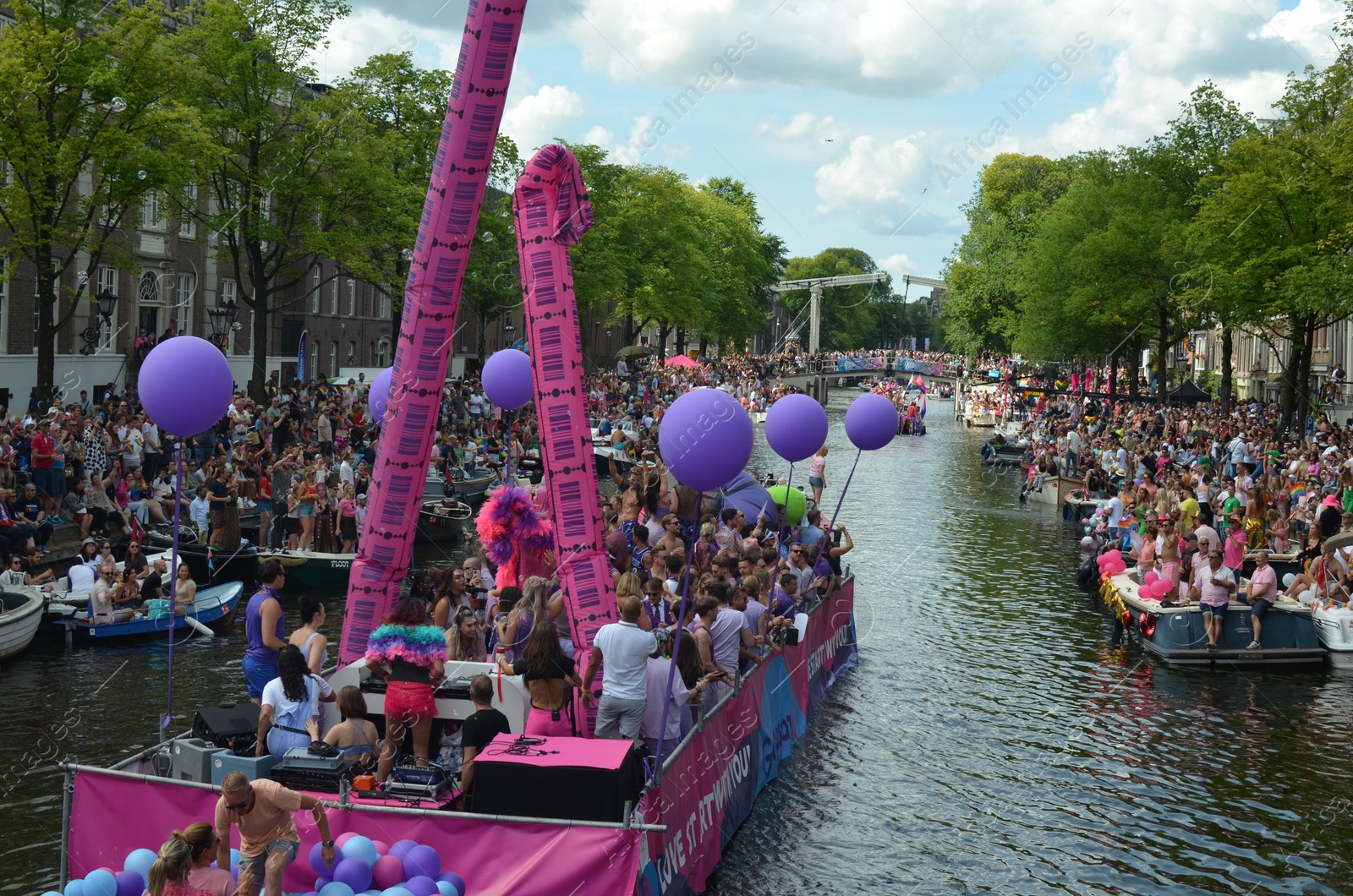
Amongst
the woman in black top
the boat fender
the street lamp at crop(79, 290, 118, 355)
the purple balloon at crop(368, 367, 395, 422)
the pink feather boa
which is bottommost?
the boat fender

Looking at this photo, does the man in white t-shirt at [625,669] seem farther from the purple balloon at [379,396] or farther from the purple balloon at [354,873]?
the purple balloon at [379,396]

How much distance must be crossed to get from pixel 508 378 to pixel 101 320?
78.1ft

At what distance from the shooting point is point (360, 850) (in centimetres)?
725

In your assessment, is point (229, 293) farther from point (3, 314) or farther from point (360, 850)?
point (360, 850)

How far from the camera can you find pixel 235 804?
6.98 metres

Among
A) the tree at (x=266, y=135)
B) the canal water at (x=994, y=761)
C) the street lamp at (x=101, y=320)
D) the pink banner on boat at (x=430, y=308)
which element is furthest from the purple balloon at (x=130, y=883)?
the tree at (x=266, y=135)

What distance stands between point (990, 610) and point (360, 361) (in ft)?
144

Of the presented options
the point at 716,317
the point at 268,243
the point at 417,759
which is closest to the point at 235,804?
the point at 417,759

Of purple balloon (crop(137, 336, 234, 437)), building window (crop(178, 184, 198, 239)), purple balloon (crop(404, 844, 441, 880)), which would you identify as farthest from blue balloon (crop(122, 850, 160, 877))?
building window (crop(178, 184, 198, 239))

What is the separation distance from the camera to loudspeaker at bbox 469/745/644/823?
7523mm

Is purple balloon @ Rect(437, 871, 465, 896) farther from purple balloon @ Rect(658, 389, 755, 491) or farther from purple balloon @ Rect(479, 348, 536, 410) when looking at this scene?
purple balloon @ Rect(479, 348, 536, 410)

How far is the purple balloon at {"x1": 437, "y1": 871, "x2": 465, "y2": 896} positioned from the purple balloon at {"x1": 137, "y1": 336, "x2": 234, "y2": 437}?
4.14m

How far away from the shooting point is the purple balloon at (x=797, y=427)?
14633 mm

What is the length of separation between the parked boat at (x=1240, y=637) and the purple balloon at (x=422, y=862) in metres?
13.1
